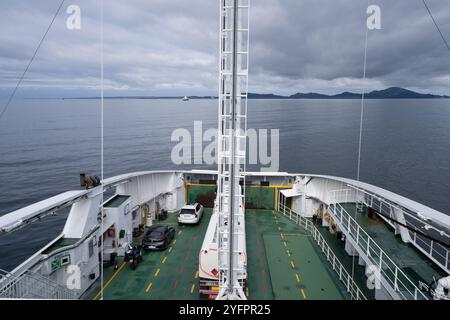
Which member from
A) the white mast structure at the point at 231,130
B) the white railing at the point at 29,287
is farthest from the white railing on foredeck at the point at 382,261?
the white railing at the point at 29,287

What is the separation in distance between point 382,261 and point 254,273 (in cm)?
449

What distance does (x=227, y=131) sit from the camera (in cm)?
668

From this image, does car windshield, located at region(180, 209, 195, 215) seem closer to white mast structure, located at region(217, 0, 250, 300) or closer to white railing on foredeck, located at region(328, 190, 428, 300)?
white railing on foredeck, located at region(328, 190, 428, 300)

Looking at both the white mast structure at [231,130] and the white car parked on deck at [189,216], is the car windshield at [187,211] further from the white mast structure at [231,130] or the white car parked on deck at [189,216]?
the white mast structure at [231,130]

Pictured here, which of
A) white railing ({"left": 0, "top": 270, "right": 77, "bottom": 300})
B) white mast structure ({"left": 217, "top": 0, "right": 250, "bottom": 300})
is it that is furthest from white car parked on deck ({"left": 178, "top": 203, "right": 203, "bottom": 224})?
white mast structure ({"left": 217, "top": 0, "right": 250, "bottom": 300})

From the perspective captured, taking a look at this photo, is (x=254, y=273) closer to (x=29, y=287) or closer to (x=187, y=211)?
(x=187, y=211)

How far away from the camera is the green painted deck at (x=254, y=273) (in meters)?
9.86

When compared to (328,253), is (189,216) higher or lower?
higher

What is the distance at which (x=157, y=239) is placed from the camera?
12812 mm

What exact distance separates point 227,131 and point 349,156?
1743 inches

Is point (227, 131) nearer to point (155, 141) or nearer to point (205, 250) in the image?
point (205, 250)

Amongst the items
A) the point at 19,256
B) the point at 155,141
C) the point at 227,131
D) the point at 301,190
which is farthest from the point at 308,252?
the point at 155,141

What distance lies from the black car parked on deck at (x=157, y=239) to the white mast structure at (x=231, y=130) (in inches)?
258

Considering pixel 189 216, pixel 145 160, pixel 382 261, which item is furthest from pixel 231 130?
pixel 145 160
